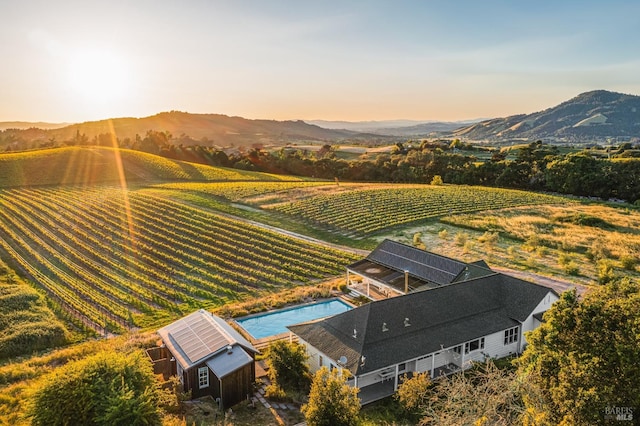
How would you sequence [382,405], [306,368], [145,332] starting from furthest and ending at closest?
[145,332], [306,368], [382,405]

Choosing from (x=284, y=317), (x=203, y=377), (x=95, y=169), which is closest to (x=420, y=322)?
(x=284, y=317)

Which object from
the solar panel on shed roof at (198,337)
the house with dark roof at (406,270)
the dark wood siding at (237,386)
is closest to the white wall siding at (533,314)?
the house with dark roof at (406,270)

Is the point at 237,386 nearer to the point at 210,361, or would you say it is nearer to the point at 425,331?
the point at 210,361

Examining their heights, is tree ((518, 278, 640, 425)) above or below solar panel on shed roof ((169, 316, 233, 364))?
above

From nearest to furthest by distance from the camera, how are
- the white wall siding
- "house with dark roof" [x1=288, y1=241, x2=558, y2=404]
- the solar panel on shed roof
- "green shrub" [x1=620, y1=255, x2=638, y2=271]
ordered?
the solar panel on shed roof < "house with dark roof" [x1=288, y1=241, x2=558, y2=404] < the white wall siding < "green shrub" [x1=620, y1=255, x2=638, y2=271]

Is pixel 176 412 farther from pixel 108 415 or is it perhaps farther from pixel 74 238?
pixel 74 238

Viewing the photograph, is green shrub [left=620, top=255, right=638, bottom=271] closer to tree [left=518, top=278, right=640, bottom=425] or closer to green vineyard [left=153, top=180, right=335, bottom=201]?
tree [left=518, top=278, right=640, bottom=425]

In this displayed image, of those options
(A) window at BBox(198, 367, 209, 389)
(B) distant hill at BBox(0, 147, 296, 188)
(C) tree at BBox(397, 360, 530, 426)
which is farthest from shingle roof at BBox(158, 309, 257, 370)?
(B) distant hill at BBox(0, 147, 296, 188)

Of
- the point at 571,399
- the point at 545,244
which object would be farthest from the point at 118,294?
the point at 545,244
